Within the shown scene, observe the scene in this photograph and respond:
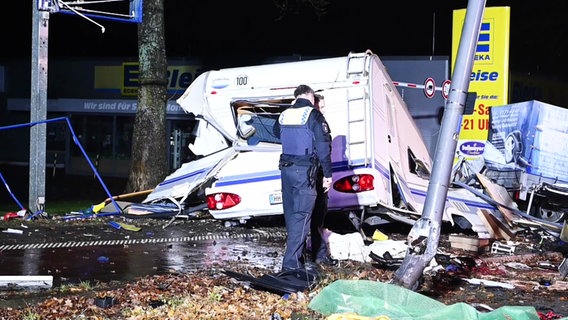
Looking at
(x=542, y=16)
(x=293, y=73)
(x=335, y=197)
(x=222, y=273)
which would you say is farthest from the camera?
(x=542, y=16)

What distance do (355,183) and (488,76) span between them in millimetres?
9737

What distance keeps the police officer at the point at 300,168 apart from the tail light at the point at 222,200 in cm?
357

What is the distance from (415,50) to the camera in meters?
37.5

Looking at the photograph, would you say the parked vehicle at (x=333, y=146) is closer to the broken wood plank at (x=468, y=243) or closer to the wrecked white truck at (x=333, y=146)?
the wrecked white truck at (x=333, y=146)

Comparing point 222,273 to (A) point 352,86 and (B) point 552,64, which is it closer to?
(A) point 352,86

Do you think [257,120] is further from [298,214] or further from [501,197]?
[298,214]

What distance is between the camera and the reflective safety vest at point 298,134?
26.5ft

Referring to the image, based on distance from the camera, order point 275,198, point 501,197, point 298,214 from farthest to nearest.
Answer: point 501,197 < point 275,198 < point 298,214

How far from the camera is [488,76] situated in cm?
1950

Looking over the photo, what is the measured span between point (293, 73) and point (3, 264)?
4.99 m

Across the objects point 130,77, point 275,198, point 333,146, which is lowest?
point 275,198

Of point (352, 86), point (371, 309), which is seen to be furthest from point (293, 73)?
point (371, 309)

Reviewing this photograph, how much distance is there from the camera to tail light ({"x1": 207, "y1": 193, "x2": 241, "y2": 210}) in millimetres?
11633

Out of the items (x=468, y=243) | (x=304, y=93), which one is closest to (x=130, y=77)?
(x=468, y=243)
